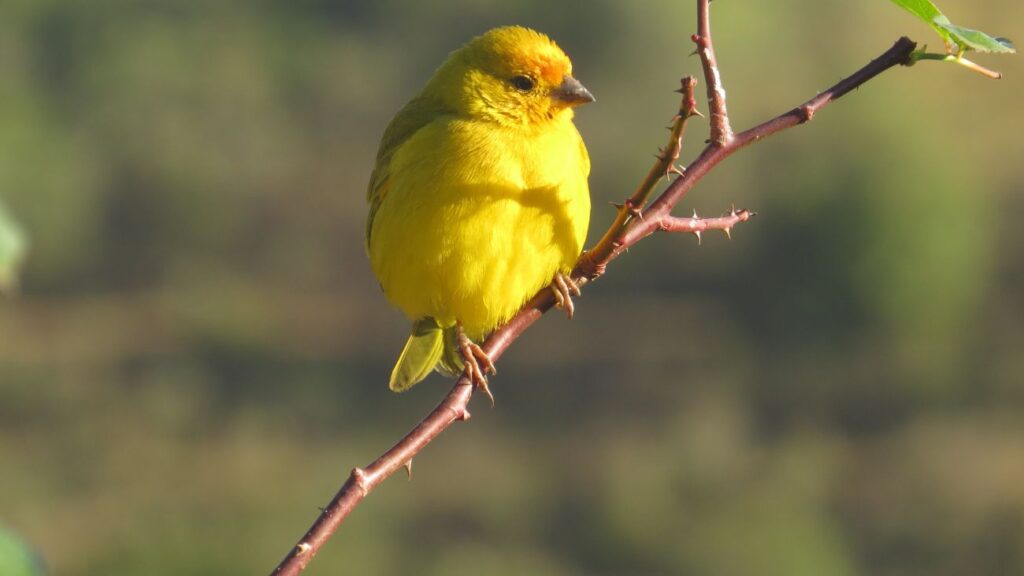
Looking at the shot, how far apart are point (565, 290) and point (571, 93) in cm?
56

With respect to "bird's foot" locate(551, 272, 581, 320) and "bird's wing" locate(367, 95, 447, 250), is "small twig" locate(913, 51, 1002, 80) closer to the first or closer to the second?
"bird's foot" locate(551, 272, 581, 320)

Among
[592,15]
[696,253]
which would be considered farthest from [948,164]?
[592,15]

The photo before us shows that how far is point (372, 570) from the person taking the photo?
Result: 69.8ft

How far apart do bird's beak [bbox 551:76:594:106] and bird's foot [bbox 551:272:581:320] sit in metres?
0.46

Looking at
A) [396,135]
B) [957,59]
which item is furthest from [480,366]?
[957,59]

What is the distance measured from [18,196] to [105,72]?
3.79 m

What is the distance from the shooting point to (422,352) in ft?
13.0

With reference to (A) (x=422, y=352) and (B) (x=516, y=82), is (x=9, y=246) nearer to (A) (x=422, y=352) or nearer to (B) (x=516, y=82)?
(B) (x=516, y=82)

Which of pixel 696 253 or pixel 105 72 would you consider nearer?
pixel 696 253

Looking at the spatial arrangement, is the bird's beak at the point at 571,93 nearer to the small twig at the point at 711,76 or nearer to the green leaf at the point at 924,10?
the small twig at the point at 711,76

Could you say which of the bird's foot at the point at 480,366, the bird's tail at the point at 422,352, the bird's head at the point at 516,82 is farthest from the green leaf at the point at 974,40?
the bird's tail at the point at 422,352

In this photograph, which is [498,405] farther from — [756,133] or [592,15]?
[756,133]

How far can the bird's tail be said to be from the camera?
3.93m

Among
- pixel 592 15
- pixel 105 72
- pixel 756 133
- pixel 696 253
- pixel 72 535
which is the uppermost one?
pixel 105 72
